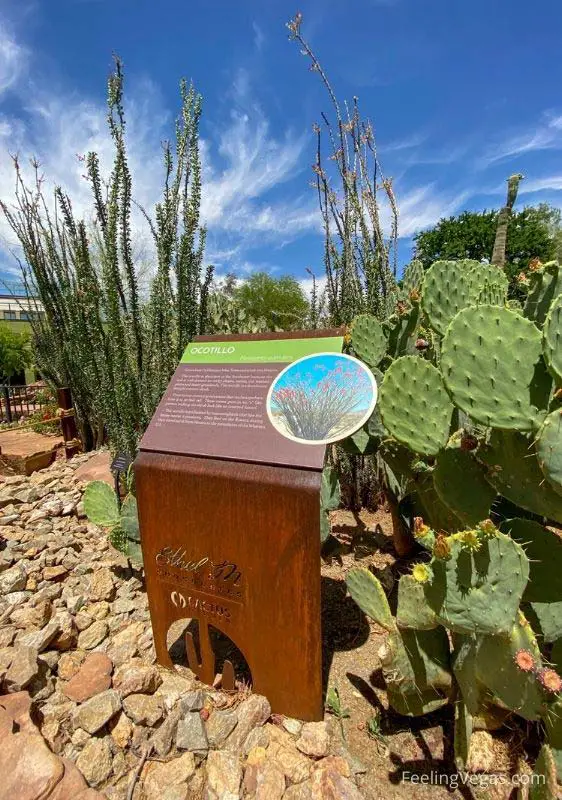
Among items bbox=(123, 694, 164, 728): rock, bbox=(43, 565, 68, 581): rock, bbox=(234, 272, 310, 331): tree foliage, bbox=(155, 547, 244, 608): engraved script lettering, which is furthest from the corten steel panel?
bbox=(234, 272, 310, 331): tree foliage

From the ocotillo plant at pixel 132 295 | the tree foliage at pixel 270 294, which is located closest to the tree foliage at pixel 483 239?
the tree foliage at pixel 270 294

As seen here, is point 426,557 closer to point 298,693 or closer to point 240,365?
point 298,693

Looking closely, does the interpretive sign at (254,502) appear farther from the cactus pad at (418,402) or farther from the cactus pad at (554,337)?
the cactus pad at (554,337)

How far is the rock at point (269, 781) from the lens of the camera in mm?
1381

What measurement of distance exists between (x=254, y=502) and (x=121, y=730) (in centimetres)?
107

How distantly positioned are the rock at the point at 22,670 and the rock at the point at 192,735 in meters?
0.71

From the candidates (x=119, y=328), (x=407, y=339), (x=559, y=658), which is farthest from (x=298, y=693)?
(x=119, y=328)

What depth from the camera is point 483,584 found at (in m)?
1.11

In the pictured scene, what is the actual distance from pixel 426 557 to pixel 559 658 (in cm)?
150

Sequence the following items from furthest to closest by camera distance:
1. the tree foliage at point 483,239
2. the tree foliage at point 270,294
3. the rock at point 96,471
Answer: the tree foliage at point 270,294, the tree foliage at point 483,239, the rock at point 96,471

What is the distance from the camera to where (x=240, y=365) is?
75.2 inches

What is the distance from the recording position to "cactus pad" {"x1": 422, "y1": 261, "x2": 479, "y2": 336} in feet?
6.70

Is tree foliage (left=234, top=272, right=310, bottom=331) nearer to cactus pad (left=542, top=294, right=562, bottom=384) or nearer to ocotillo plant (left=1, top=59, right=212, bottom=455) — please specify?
ocotillo plant (left=1, top=59, right=212, bottom=455)

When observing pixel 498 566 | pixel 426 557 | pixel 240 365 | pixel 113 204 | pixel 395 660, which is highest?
pixel 113 204
